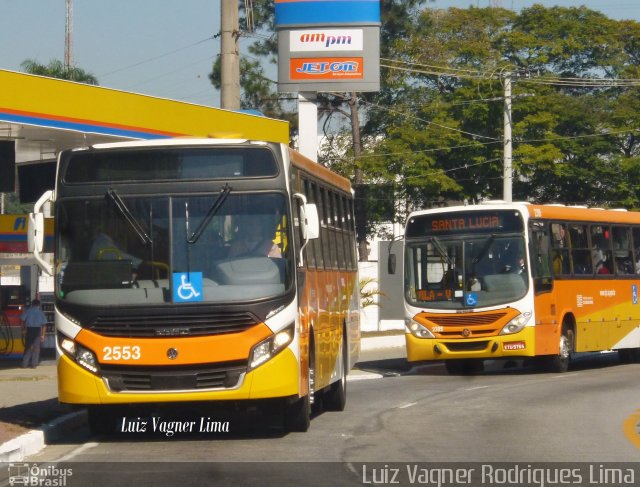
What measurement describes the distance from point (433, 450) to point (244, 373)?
6.45ft

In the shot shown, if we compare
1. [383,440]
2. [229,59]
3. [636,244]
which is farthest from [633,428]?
[229,59]

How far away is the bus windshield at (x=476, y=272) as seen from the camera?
22.9m

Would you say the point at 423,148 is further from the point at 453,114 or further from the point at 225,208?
the point at 225,208

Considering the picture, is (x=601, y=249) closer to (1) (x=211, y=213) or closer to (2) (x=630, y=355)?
(2) (x=630, y=355)

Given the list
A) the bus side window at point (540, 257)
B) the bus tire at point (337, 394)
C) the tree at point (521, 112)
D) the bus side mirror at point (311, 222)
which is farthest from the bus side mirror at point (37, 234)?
the tree at point (521, 112)

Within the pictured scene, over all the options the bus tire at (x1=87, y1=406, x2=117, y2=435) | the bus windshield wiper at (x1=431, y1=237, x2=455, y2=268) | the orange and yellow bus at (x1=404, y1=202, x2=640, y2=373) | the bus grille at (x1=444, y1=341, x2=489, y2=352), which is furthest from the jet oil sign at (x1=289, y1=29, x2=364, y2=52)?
the bus tire at (x1=87, y1=406, x2=117, y2=435)

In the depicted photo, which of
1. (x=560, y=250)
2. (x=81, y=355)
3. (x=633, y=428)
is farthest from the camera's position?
(x=560, y=250)

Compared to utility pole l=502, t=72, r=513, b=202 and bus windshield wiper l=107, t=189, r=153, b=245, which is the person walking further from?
utility pole l=502, t=72, r=513, b=202

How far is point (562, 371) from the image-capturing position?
2411cm

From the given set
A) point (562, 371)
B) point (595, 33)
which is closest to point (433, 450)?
point (562, 371)

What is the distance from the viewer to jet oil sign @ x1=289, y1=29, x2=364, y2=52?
106ft

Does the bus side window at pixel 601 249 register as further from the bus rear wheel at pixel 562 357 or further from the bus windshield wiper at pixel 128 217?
the bus windshield wiper at pixel 128 217

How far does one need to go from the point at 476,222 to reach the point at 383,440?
36.3 feet

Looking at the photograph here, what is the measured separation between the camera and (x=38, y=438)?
1241 centimetres
